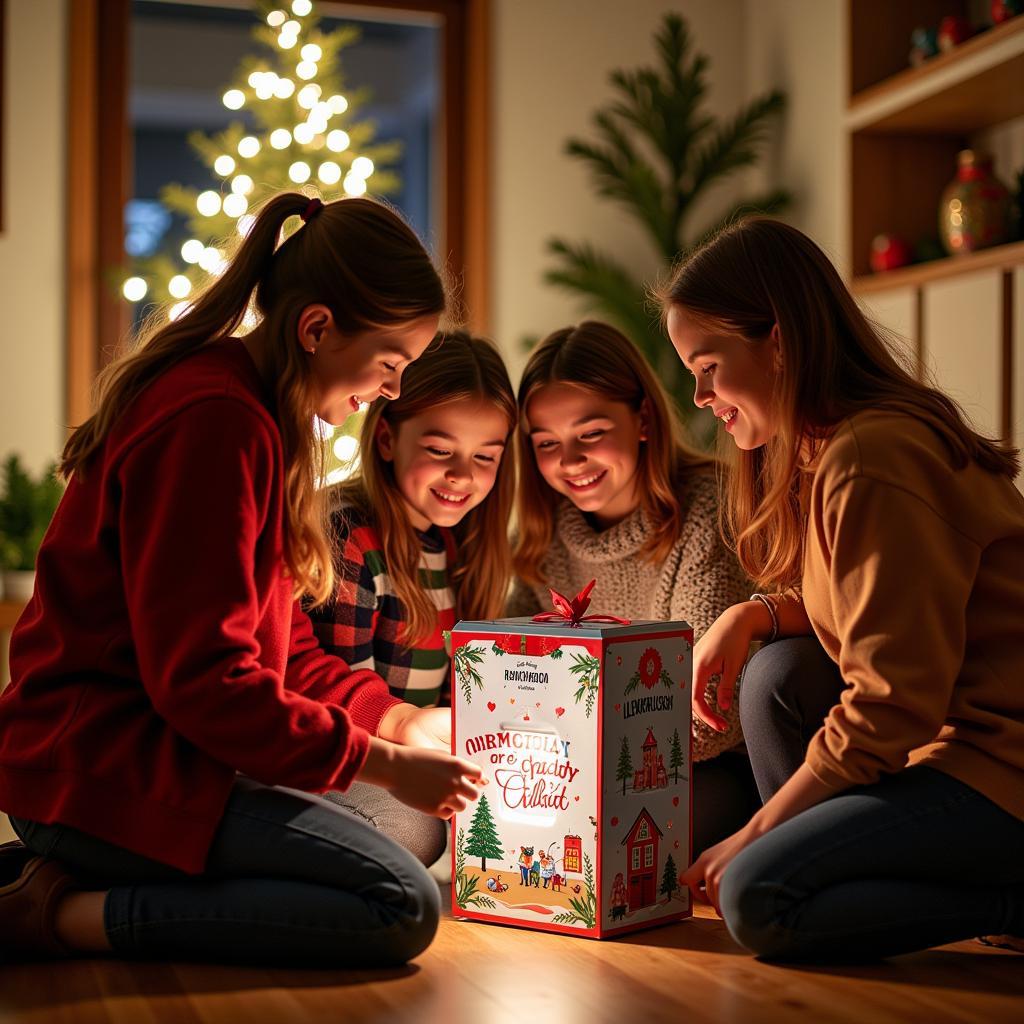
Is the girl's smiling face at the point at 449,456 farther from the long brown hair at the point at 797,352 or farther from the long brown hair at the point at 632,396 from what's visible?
the long brown hair at the point at 797,352

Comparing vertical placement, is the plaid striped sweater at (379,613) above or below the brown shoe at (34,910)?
above

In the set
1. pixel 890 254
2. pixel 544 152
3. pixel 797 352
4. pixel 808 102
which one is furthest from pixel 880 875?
pixel 544 152

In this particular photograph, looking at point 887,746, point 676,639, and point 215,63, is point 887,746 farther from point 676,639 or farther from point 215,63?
point 215,63

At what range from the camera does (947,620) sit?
1.33 m

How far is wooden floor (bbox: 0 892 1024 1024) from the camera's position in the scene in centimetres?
118

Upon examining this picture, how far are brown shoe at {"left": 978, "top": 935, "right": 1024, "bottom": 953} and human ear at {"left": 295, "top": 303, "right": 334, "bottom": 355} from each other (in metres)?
0.95

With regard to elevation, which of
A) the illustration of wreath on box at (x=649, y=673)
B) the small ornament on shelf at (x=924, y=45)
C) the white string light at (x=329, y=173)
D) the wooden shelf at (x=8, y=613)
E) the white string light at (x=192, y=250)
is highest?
the small ornament on shelf at (x=924, y=45)

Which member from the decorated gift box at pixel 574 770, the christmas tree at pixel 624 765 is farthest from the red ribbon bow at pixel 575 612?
the christmas tree at pixel 624 765

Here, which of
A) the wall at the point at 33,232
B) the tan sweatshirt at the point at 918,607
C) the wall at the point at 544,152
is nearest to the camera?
the tan sweatshirt at the point at 918,607

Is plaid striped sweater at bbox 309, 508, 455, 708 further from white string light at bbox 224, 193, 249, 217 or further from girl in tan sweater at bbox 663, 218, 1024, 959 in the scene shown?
white string light at bbox 224, 193, 249, 217

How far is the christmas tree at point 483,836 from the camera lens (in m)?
1.49

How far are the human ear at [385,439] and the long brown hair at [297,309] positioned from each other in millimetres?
362

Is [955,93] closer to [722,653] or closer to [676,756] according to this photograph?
[722,653]

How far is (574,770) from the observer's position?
142cm
